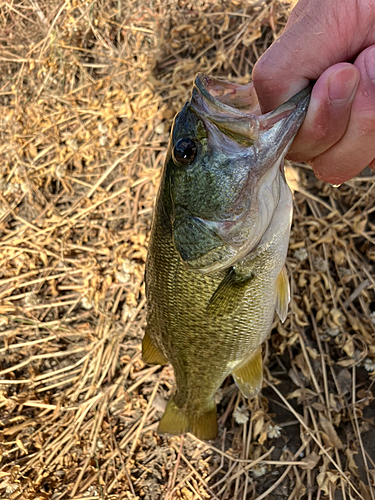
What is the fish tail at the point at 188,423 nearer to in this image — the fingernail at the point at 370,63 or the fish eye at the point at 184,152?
the fish eye at the point at 184,152

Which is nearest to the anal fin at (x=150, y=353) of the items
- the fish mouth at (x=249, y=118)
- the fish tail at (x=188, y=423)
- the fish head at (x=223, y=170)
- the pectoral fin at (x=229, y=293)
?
the fish tail at (x=188, y=423)

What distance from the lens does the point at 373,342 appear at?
7.15 feet

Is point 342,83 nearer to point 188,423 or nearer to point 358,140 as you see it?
point 358,140

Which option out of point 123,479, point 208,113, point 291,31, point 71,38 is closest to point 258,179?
point 208,113

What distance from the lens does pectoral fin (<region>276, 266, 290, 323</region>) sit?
4.86 feet

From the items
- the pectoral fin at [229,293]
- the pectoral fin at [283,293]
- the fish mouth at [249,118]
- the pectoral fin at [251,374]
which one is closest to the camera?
the fish mouth at [249,118]

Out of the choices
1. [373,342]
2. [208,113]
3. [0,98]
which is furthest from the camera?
[0,98]

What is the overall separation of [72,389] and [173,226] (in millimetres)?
1802

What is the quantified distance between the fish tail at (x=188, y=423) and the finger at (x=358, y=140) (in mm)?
1308

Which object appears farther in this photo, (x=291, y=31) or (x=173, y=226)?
(x=173, y=226)

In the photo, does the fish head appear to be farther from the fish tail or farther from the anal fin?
the fish tail

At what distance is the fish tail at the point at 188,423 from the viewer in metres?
1.95

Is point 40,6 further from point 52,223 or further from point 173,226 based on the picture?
point 173,226

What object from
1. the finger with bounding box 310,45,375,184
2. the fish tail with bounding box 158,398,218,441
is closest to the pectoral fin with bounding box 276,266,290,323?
the finger with bounding box 310,45,375,184
